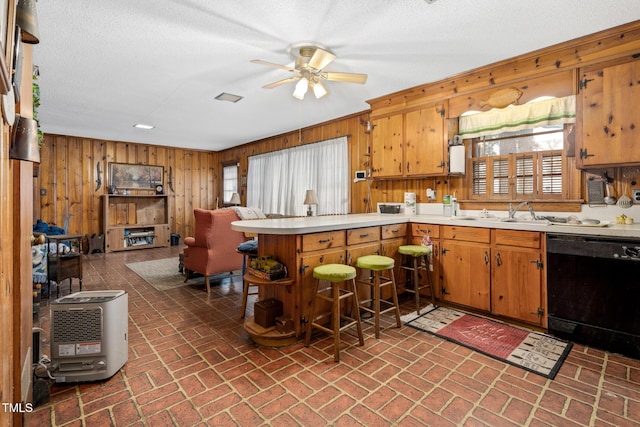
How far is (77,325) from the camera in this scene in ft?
6.75

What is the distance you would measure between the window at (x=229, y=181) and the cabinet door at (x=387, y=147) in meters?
4.92

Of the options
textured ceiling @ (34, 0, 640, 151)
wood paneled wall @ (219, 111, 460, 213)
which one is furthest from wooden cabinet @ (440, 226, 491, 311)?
textured ceiling @ (34, 0, 640, 151)

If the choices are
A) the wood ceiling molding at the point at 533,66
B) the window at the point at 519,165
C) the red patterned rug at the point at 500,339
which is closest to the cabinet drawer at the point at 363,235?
the red patterned rug at the point at 500,339

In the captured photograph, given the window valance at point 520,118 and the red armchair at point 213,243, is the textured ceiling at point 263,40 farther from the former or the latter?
the red armchair at point 213,243

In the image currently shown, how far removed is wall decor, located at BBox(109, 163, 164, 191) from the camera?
770 cm

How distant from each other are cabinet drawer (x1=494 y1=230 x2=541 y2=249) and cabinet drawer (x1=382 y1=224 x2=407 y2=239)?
0.94 m

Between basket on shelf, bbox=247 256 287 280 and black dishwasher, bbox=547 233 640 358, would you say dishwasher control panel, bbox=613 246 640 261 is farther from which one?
basket on shelf, bbox=247 256 287 280

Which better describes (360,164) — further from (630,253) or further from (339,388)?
(339,388)

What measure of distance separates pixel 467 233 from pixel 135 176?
7.83 m

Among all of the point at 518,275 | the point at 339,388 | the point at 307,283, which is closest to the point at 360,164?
the point at 518,275

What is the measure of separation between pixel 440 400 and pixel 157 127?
648cm

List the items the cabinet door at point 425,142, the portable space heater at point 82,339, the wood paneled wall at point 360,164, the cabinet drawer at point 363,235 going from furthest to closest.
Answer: the wood paneled wall at point 360,164 < the cabinet door at point 425,142 < the cabinet drawer at point 363,235 < the portable space heater at point 82,339

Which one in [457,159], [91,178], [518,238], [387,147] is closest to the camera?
[518,238]

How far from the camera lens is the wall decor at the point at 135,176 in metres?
7.70
